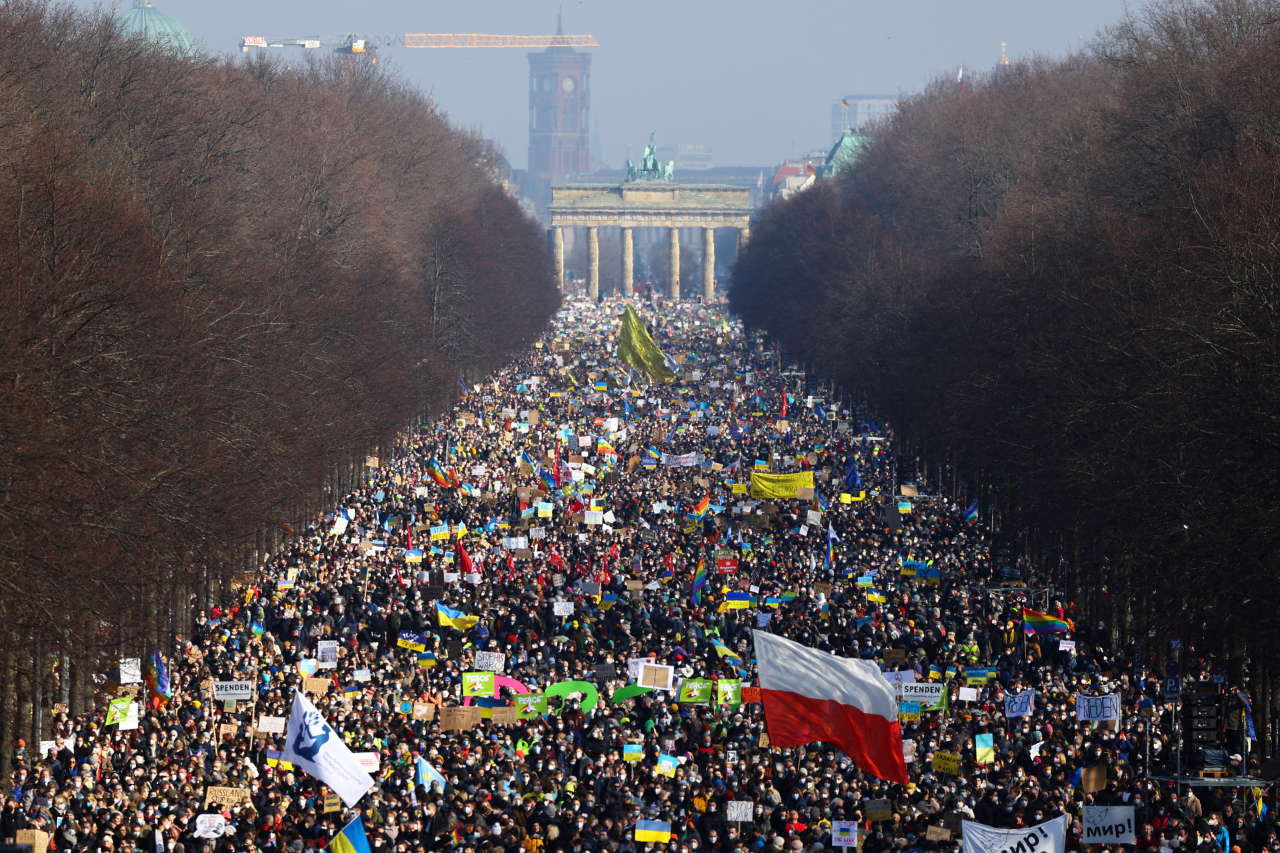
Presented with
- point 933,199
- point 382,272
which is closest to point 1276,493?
point 382,272

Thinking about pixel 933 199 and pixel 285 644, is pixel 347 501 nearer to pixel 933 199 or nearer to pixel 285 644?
pixel 285 644

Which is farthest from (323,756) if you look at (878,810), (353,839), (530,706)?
(530,706)

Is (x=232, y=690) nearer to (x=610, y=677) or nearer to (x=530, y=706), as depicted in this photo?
(x=530, y=706)

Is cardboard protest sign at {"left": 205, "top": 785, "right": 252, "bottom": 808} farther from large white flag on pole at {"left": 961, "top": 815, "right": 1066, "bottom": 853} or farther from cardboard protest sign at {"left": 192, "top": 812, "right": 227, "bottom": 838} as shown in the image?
large white flag on pole at {"left": 961, "top": 815, "right": 1066, "bottom": 853}

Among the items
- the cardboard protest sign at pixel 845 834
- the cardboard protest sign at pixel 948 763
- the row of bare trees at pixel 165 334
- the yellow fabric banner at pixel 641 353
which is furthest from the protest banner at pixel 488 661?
the yellow fabric banner at pixel 641 353

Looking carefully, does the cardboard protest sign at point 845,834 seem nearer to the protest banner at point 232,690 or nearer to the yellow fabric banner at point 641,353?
the protest banner at point 232,690

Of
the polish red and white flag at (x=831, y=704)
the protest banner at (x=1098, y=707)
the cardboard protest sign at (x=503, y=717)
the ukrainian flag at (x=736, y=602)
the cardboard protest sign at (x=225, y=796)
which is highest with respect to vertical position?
the polish red and white flag at (x=831, y=704)

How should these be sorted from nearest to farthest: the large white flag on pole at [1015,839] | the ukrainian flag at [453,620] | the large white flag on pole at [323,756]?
the large white flag on pole at [1015,839] < the large white flag on pole at [323,756] < the ukrainian flag at [453,620]
